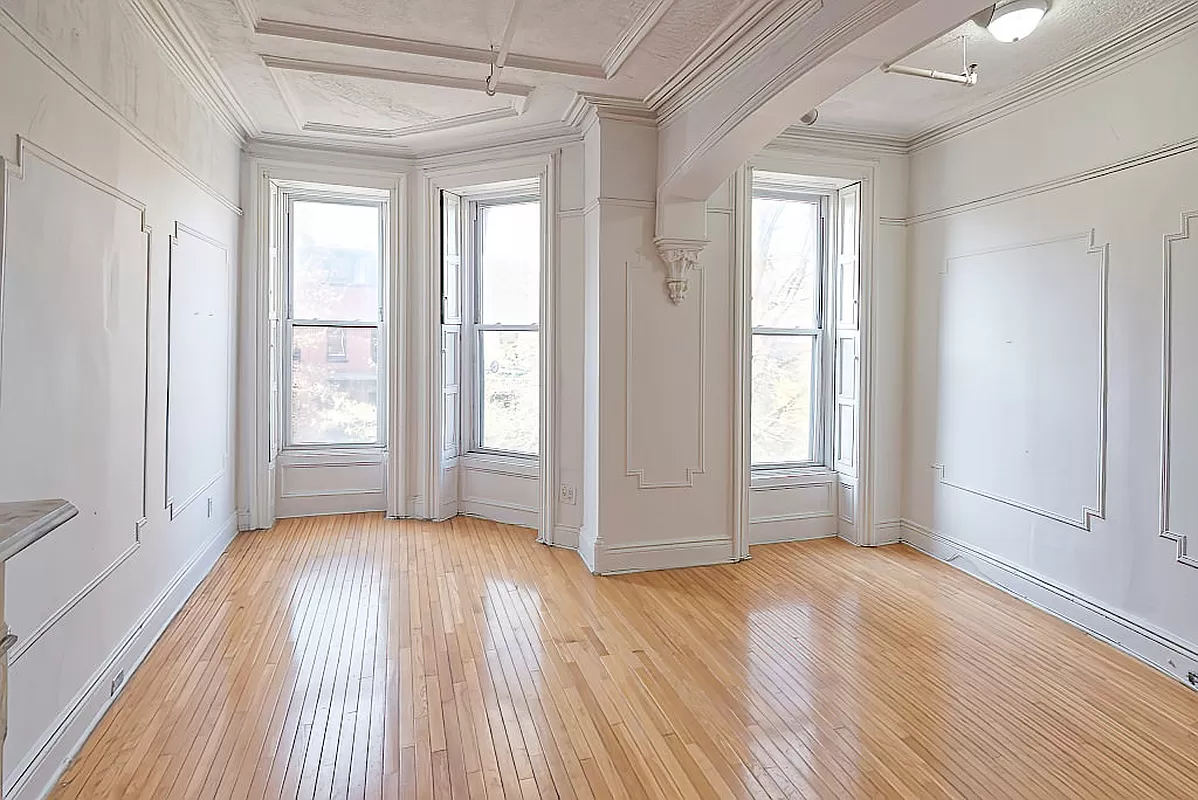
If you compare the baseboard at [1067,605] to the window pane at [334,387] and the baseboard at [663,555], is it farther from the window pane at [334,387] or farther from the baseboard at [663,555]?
the window pane at [334,387]

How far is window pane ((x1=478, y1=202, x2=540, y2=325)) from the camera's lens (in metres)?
5.36

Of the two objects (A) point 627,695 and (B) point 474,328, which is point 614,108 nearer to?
(B) point 474,328

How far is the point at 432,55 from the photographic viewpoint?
11.7ft

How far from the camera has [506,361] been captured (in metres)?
5.52

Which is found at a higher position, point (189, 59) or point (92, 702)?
point (189, 59)

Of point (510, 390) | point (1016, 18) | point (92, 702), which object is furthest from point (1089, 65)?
point (92, 702)

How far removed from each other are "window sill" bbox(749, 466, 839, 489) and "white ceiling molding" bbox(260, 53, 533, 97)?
2.86m

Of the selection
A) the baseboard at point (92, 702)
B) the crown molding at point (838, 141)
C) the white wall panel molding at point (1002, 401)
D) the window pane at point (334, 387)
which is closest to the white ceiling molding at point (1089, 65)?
the crown molding at point (838, 141)

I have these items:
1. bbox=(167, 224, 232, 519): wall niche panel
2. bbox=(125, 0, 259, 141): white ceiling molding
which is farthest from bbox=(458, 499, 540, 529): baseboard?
bbox=(125, 0, 259, 141): white ceiling molding

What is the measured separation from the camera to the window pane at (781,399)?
510 cm

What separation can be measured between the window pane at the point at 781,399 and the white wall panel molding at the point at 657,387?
2.51 feet

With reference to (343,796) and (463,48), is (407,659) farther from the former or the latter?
(463,48)

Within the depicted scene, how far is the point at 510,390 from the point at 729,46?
295 centimetres

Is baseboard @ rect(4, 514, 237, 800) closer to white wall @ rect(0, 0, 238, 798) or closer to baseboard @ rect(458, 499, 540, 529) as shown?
white wall @ rect(0, 0, 238, 798)
